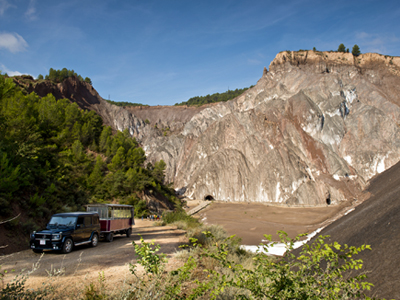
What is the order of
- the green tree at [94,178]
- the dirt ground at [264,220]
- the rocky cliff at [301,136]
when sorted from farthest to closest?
the rocky cliff at [301,136]
the green tree at [94,178]
the dirt ground at [264,220]

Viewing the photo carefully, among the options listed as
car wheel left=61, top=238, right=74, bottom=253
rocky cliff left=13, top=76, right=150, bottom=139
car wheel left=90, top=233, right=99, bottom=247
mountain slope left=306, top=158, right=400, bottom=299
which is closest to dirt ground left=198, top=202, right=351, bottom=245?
mountain slope left=306, top=158, right=400, bottom=299

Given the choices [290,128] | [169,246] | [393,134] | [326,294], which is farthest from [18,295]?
[393,134]

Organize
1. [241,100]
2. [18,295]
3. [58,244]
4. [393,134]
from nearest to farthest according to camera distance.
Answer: [18,295]
[58,244]
[393,134]
[241,100]

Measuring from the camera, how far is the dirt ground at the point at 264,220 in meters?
32.4

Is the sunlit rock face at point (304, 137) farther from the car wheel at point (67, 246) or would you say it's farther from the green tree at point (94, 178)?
the car wheel at point (67, 246)

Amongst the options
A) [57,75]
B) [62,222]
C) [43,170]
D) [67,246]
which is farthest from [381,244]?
[57,75]

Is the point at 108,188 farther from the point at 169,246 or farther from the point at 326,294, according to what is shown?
the point at 326,294

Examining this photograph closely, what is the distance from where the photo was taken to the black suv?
414 inches

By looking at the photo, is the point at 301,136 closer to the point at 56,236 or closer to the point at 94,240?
the point at 94,240

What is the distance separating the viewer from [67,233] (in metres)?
11.0

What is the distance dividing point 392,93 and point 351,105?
1216cm

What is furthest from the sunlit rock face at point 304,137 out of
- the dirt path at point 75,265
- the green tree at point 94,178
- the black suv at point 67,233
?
the dirt path at point 75,265

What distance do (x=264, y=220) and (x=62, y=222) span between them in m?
36.3

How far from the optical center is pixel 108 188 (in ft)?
118
